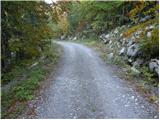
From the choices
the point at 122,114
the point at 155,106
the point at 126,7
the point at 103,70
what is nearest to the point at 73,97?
the point at 122,114

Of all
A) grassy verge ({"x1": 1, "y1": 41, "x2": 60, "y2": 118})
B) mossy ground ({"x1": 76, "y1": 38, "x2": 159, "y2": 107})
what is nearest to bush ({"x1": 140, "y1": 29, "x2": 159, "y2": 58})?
mossy ground ({"x1": 76, "y1": 38, "x2": 159, "y2": 107})

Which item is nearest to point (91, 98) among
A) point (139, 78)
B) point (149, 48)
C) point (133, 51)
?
point (139, 78)

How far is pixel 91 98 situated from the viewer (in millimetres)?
9523

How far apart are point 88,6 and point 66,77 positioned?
1698 centimetres

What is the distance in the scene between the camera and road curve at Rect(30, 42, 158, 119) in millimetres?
8273

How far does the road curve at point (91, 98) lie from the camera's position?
8.27m

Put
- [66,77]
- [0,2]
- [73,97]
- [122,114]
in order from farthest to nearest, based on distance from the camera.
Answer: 1. [66,77]
2. [0,2]
3. [73,97]
4. [122,114]

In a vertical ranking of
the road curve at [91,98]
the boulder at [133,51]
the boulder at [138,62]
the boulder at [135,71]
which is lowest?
the road curve at [91,98]

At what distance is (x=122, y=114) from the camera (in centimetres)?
819

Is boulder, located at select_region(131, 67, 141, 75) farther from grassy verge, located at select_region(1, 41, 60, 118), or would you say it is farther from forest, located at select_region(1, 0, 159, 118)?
grassy verge, located at select_region(1, 41, 60, 118)

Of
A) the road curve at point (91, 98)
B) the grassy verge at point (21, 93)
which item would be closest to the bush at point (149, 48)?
the road curve at point (91, 98)

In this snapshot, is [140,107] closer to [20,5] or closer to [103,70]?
[103,70]

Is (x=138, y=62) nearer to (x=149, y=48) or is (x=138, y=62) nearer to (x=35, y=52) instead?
(x=149, y=48)

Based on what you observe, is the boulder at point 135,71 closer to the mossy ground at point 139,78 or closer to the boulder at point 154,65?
the mossy ground at point 139,78
